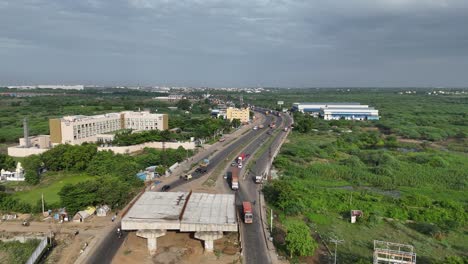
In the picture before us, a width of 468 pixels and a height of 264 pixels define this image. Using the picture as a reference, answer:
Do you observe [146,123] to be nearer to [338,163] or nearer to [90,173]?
[90,173]

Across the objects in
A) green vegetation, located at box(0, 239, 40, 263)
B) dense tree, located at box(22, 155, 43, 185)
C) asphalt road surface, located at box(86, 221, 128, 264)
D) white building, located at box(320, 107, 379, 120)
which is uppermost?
white building, located at box(320, 107, 379, 120)

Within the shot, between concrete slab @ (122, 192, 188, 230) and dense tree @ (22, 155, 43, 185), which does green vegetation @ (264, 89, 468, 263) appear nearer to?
concrete slab @ (122, 192, 188, 230)

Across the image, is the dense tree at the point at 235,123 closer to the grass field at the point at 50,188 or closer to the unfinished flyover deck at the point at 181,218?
the grass field at the point at 50,188

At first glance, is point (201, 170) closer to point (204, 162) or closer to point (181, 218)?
point (204, 162)

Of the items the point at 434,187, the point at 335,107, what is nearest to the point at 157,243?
the point at 434,187

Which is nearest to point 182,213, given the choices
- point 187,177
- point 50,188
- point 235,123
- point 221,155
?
point 187,177

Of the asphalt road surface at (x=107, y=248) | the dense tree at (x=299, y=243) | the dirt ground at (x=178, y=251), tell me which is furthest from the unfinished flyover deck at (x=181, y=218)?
the dense tree at (x=299, y=243)

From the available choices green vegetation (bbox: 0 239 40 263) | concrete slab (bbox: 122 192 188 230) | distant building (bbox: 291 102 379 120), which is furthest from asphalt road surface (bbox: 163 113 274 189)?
distant building (bbox: 291 102 379 120)
